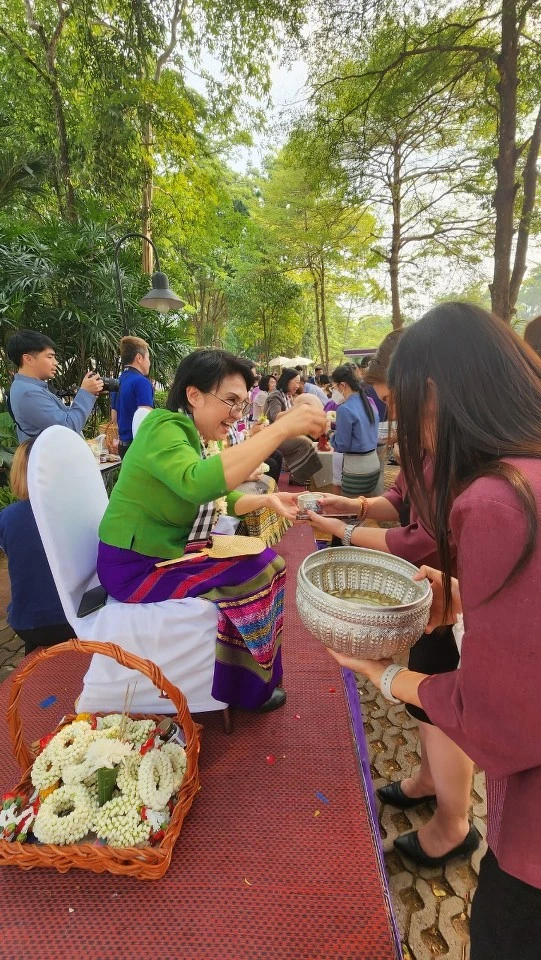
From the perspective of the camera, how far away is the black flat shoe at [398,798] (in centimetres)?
193

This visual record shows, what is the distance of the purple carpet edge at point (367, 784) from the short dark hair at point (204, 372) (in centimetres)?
156

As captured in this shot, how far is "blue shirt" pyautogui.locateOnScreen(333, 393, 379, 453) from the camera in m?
4.19

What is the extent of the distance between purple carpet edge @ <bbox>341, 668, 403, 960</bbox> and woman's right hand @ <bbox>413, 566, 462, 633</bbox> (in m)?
0.69

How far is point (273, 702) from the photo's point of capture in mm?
1992

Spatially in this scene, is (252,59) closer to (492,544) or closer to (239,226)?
Answer: (239,226)

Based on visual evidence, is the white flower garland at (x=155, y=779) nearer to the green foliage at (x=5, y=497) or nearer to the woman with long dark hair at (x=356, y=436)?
the woman with long dark hair at (x=356, y=436)

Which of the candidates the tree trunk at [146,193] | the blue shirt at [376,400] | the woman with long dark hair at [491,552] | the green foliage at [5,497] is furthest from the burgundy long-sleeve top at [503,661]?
the tree trunk at [146,193]

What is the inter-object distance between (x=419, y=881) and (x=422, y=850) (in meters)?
0.10

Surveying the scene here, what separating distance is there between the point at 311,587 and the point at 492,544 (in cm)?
62

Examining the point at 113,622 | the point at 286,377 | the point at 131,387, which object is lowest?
the point at 113,622

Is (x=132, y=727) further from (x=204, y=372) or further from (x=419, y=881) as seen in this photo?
(x=204, y=372)

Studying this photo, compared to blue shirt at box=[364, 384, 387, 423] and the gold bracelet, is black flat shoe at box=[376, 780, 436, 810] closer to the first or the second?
the gold bracelet

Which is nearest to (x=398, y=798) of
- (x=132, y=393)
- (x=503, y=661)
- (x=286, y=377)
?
(x=503, y=661)

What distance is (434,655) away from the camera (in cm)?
161
